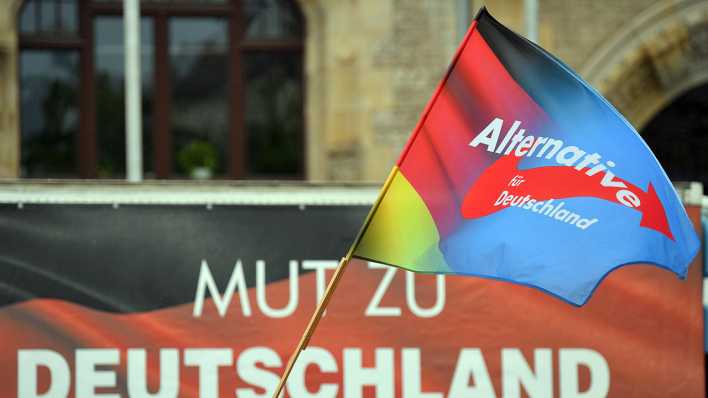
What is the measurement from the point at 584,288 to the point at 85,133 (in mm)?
9138

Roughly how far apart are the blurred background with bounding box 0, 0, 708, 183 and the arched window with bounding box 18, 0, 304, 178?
0.04 ft

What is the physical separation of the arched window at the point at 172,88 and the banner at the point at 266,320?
7522 millimetres

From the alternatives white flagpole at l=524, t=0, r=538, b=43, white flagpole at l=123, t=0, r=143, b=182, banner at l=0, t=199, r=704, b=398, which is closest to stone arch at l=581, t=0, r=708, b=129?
white flagpole at l=524, t=0, r=538, b=43

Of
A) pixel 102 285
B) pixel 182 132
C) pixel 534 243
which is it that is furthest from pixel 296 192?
pixel 182 132

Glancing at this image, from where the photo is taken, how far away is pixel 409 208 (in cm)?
434

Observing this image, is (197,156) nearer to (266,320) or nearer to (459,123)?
(266,320)

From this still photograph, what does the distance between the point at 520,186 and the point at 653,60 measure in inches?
355

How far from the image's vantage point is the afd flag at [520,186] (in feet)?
13.9

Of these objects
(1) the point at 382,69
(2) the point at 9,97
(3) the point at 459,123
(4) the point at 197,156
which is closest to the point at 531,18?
(1) the point at 382,69

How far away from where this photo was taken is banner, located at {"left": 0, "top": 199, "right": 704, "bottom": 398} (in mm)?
5098

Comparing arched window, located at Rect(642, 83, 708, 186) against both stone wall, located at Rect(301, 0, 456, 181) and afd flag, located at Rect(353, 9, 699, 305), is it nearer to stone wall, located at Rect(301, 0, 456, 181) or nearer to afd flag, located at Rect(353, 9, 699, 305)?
stone wall, located at Rect(301, 0, 456, 181)

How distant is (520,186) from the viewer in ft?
14.2

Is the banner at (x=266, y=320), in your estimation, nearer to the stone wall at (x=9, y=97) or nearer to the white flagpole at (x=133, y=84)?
the white flagpole at (x=133, y=84)

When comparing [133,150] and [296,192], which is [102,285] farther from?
[133,150]
